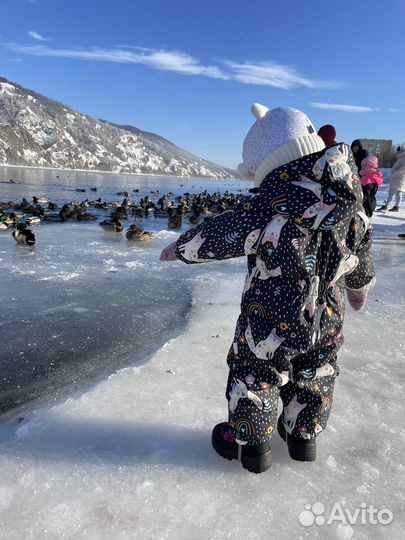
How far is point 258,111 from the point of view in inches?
72.4

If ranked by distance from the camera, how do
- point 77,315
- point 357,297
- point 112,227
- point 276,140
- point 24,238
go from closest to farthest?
point 276,140 → point 357,297 → point 77,315 → point 24,238 → point 112,227

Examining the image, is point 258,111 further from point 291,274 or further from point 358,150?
point 358,150

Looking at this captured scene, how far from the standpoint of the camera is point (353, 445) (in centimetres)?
197

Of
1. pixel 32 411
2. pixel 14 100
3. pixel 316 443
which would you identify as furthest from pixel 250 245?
pixel 14 100

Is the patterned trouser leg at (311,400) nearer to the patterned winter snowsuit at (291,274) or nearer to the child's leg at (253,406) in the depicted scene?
the patterned winter snowsuit at (291,274)

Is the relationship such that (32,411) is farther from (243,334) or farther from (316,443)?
(316,443)

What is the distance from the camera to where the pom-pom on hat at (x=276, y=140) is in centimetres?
171

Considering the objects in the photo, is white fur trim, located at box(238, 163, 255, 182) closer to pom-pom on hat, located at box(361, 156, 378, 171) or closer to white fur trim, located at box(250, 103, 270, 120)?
white fur trim, located at box(250, 103, 270, 120)

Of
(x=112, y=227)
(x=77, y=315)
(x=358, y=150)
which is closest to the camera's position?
(x=77, y=315)

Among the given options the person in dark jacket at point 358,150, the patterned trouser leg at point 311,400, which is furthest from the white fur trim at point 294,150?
the person in dark jacket at point 358,150

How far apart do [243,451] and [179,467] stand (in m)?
0.29

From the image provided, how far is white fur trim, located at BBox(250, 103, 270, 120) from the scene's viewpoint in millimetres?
1839

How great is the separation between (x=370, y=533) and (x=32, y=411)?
171cm

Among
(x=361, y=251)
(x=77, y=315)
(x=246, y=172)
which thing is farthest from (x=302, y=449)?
(x=77, y=315)
